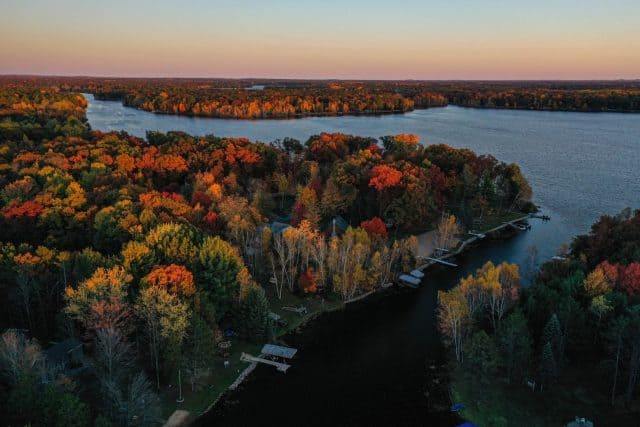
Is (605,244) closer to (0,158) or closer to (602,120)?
(0,158)

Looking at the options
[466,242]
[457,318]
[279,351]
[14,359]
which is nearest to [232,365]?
[279,351]

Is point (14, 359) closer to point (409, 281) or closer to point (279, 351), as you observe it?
point (279, 351)

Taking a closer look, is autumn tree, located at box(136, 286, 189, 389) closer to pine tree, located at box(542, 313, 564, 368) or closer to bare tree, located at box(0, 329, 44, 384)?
bare tree, located at box(0, 329, 44, 384)

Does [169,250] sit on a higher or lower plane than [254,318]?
higher

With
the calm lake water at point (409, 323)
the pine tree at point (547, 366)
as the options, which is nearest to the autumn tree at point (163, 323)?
the calm lake water at point (409, 323)

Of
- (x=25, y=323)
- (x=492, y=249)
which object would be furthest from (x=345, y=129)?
(x=25, y=323)

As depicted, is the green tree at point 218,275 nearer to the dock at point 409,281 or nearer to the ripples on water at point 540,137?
the dock at point 409,281
